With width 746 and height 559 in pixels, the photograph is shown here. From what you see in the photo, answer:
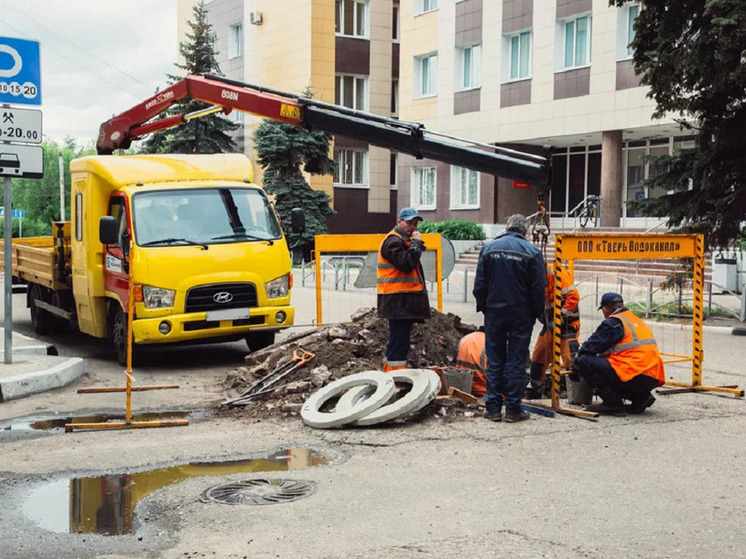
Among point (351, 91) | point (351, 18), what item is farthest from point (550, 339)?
point (351, 18)

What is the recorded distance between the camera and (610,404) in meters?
9.20

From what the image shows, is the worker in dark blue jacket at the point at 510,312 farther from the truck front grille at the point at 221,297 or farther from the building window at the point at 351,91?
the building window at the point at 351,91

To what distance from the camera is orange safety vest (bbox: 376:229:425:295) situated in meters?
10.0

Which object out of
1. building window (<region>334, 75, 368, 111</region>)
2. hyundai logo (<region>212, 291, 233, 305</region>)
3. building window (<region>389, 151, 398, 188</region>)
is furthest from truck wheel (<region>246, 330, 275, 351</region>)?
building window (<region>389, 151, 398, 188</region>)

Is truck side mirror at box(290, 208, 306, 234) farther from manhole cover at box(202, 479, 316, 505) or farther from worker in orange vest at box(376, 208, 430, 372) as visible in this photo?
manhole cover at box(202, 479, 316, 505)

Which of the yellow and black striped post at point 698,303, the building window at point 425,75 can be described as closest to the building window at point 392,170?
the building window at point 425,75

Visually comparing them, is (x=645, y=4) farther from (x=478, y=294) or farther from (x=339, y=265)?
(x=339, y=265)

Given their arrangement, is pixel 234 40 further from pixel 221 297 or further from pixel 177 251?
pixel 221 297

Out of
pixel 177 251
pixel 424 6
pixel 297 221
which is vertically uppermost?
pixel 424 6

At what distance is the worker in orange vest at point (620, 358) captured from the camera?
29.1 feet

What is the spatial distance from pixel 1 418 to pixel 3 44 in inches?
177

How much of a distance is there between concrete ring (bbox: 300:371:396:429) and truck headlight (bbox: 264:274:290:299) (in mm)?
3302

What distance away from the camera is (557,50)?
3319 cm

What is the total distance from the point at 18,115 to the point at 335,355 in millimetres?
4616
